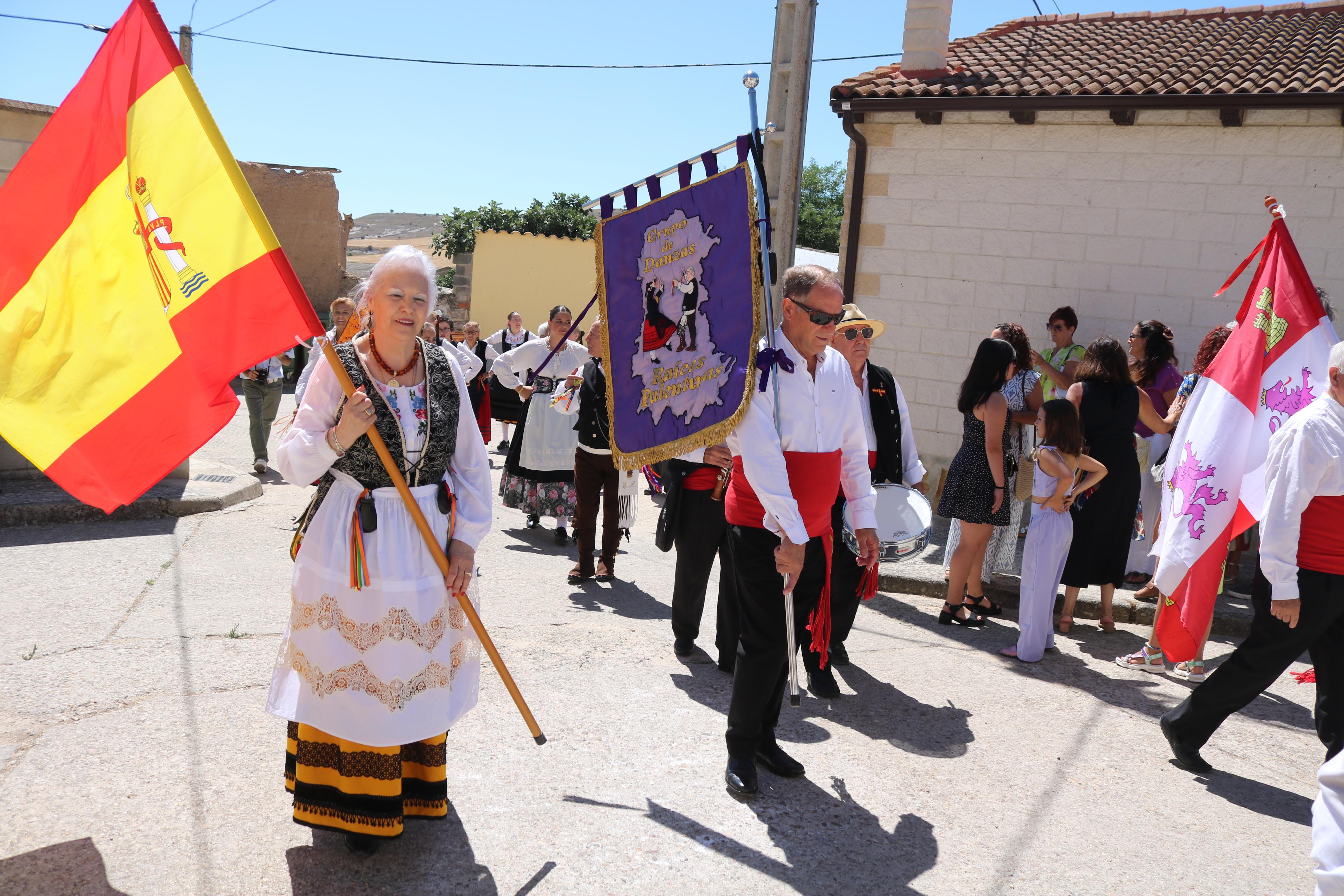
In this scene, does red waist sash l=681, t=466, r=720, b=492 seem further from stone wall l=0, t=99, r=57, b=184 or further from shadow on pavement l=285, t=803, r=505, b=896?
stone wall l=0, t=99, r=57, b=184

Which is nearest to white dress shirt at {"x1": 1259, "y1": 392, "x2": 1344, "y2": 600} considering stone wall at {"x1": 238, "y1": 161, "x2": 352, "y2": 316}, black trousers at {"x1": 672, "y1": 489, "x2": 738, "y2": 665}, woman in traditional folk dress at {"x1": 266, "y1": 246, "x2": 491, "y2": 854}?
black trousers at {"x1": 672, "y1": 489, "x2": 738, "y2": 665}

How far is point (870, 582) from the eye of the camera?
459cm

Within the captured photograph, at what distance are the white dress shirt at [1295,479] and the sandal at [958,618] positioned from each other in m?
2.60

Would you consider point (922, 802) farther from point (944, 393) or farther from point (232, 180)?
point (944, 393)

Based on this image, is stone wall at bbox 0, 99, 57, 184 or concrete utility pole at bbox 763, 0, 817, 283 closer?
stone wall at bbox 0, 99, 57, 184

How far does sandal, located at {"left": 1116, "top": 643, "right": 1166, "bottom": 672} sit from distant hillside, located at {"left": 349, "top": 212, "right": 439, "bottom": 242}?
131 ft

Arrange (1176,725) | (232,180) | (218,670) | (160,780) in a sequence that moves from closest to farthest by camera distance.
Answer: (232,180) < (160,780) < (1176,725) < (218,670)

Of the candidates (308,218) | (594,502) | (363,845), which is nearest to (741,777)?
(363,845)

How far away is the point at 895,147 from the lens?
9812 mm

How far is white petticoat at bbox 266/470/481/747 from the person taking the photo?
125 inches

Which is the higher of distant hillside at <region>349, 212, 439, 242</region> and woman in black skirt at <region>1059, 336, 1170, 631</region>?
distant hillside at <region>349, 212, 439, 242</region>

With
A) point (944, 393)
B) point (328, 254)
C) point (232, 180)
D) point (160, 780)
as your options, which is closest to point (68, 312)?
point (232, 180)

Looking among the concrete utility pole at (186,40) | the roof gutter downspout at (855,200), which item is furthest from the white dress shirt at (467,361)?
the concrete utility pole at (186,40)

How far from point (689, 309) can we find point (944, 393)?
20.6 ft
